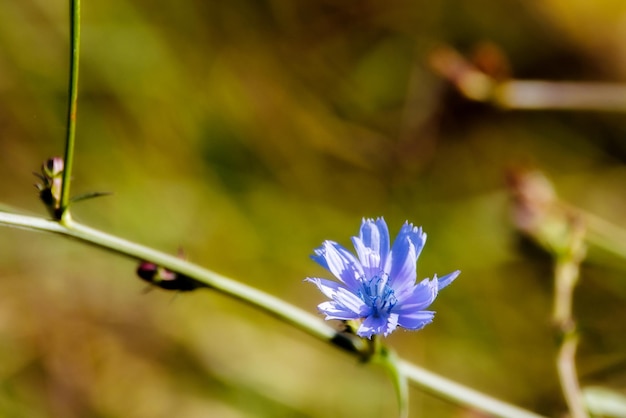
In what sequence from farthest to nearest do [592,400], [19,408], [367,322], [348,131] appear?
[348,131] → [19,408] → [592,400] → [367,322]

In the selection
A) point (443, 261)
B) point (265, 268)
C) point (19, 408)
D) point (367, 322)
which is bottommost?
point (19, 408)

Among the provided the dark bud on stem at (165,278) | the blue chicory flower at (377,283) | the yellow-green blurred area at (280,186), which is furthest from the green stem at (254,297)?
the yellow-green blurred area at (280,186)

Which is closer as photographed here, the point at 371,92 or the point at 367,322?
the point at 367,322

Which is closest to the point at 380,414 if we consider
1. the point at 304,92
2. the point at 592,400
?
the point at 592,400

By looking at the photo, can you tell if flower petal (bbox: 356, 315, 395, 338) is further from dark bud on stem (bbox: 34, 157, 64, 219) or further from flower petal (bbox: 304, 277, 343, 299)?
dark bud on stem (bbox: 34, 157, 64, 219)

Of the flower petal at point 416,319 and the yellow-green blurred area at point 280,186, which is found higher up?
the yellow-green blurred area at point 280,186

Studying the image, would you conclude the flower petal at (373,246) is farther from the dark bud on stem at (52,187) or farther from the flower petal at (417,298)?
the dark bud on stem at (52,187)

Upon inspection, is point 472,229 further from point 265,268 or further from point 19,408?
point 19,408

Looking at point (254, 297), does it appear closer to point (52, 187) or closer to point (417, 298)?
point (417, 298)
